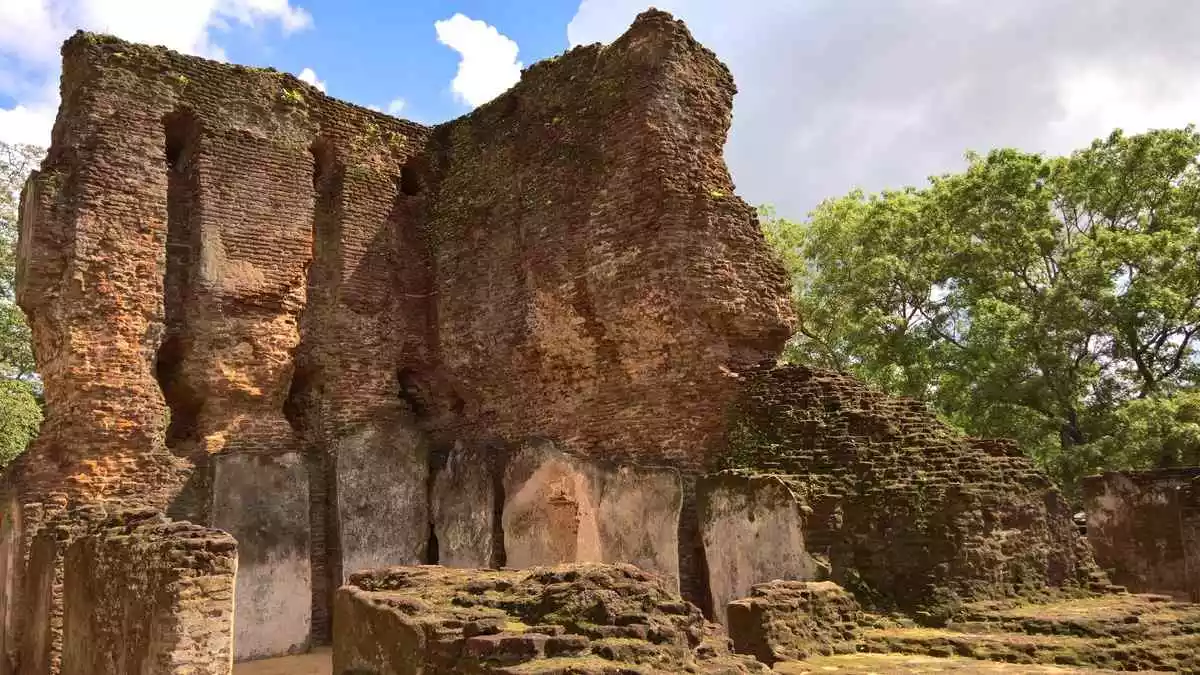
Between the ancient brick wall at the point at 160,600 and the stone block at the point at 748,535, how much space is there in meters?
4.52

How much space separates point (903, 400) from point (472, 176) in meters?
6.17

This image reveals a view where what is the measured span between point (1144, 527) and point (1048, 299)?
4.84 metres

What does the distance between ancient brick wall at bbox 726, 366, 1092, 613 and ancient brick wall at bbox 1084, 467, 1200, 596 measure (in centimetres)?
397

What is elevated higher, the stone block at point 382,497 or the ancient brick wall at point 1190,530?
the stone block at point 382,497

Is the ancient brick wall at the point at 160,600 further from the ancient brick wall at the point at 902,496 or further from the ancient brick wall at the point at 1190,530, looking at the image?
the ancient brick wall at the point at 1190,530

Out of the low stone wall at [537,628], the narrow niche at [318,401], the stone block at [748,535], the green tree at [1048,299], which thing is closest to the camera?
the low stone wall at [537,628]

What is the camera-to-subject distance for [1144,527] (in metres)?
13.1

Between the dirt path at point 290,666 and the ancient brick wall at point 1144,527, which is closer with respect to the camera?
the dirt path at point 290,666

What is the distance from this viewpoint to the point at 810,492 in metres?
9.26

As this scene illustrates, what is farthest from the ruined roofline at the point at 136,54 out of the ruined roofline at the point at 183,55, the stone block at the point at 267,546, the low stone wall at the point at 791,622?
the low stone wall at the point at 791,622

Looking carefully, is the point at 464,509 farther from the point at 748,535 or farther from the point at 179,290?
the point at 179,290

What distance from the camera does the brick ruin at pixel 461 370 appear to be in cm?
944

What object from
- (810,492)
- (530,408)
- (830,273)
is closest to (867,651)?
(810,492)

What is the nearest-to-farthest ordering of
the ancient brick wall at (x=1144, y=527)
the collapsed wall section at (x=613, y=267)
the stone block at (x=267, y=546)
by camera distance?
the collapsed wall section at (x=613, y=267), the stone block at (x=267, y=546), the ancient brick wall at (x=1144, y=527)
